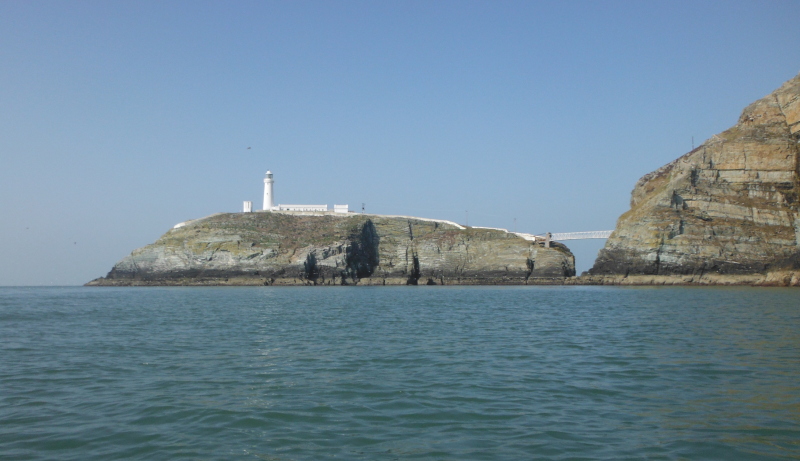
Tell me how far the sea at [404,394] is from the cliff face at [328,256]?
5898 centimetres

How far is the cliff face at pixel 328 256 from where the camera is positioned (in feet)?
252

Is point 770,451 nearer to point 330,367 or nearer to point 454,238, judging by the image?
point 330,367

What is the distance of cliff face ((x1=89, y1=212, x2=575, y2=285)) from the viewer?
76.9m

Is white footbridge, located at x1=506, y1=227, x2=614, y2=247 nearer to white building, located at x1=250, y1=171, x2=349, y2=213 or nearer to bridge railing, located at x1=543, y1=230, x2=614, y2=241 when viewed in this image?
bridge railing, located at x1=543, y1=230, x2=614, y2=241

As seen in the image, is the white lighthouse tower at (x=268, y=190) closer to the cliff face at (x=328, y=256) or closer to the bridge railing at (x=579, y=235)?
the cliff face at (x=328, y=256)

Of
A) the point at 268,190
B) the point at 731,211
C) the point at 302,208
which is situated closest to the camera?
the point at 731,211

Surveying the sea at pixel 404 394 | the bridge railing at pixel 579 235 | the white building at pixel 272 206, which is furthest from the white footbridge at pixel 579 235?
the sea at pixel 404 394

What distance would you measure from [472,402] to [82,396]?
20.9ft

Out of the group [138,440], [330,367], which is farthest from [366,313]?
[138,440]

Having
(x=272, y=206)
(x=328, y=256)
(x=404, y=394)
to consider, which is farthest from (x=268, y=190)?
(x=404, y=394)

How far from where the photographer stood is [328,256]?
77.4 m

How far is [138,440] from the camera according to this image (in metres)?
6.96

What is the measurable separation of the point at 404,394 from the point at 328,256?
226 feet

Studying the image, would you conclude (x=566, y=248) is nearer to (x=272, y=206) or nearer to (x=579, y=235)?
A: (x=579, y=235)
